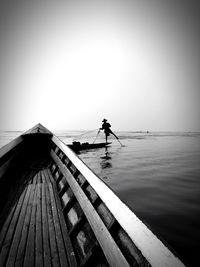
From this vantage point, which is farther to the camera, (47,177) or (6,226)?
(47,177)

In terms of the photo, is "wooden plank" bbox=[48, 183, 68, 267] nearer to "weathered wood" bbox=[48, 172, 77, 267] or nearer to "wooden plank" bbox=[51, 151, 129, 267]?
"weathered wood" bbox=[48, 172, 77, 267]

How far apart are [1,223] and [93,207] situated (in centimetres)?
164

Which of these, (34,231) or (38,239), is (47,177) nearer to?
(34,231)

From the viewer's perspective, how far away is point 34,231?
95.5 inches

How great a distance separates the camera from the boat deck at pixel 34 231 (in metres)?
1.93

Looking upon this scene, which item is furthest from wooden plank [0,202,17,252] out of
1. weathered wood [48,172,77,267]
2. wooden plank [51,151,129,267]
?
wooden plank [51,151,129,267]

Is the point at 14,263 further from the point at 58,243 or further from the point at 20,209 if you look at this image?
the point at 20,209

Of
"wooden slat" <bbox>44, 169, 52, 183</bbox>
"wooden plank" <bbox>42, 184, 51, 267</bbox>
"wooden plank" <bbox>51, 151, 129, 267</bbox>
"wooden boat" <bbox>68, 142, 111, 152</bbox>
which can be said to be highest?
"wooden plank" <bbox>51, 151, 129, 267</bbox>

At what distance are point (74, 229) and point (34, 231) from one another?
1.96 ft

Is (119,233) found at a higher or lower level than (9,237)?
higher

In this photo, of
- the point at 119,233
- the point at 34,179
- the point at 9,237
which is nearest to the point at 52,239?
the point at 9,237

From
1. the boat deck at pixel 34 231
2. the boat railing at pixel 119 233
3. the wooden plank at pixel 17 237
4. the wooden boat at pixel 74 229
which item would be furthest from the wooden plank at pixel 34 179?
the boat railing at pixel 119 233

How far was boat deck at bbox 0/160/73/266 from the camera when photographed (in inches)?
76.0

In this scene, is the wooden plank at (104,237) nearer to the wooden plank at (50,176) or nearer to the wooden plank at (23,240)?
the wooden plank at (23,240)
